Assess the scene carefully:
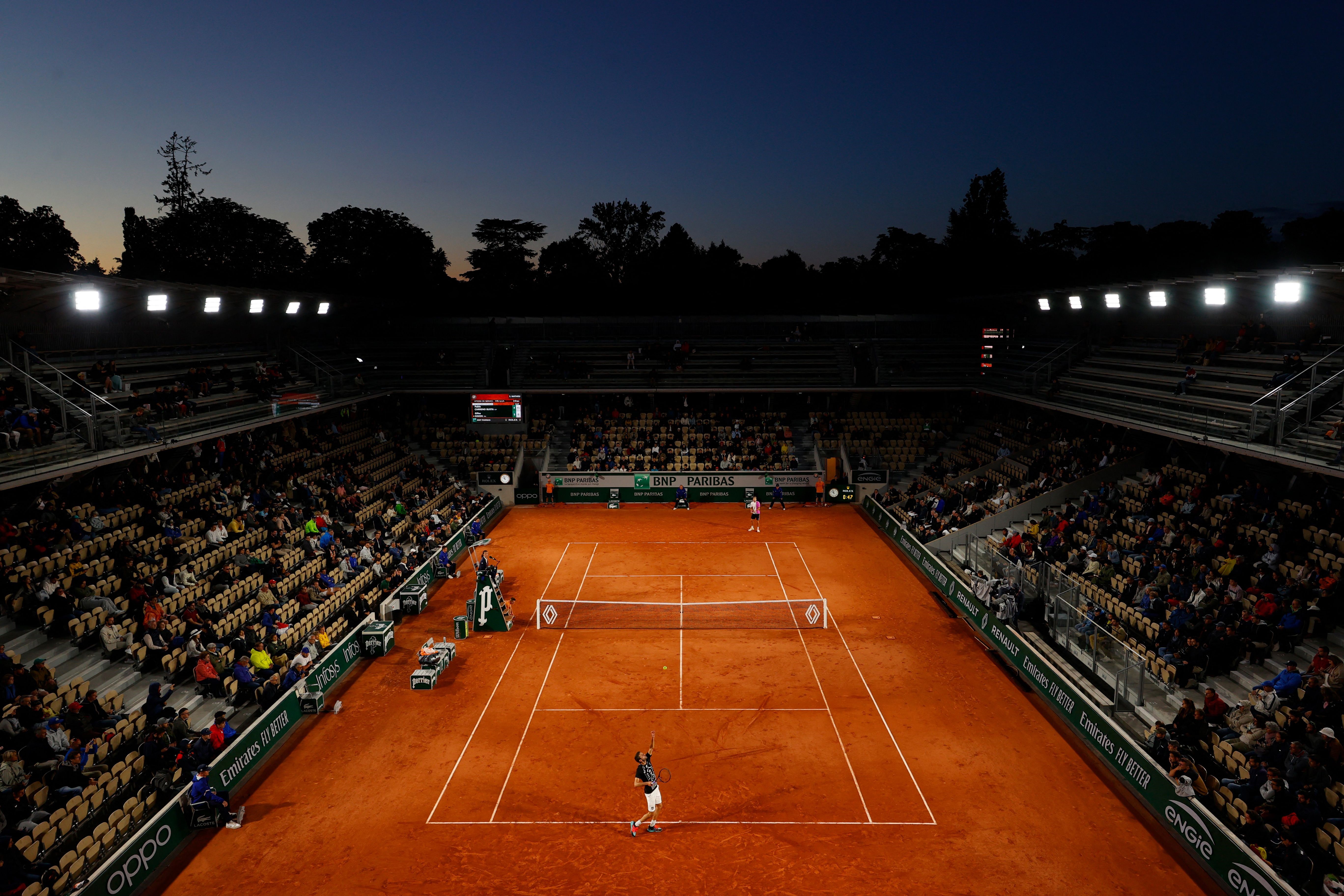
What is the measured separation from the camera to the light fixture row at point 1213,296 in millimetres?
20953

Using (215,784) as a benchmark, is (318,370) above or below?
above

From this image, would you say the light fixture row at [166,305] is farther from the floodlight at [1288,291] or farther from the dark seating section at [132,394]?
the floodlight at [1288,291]

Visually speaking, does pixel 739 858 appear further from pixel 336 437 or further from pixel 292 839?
pixel 336 437

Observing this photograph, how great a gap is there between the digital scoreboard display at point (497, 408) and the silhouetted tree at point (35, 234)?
25.0 meters

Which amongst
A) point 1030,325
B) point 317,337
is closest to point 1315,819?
point 1030,325

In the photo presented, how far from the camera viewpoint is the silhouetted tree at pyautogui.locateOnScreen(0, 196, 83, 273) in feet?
154

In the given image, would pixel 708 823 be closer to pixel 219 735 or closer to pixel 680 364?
pixel 219 735

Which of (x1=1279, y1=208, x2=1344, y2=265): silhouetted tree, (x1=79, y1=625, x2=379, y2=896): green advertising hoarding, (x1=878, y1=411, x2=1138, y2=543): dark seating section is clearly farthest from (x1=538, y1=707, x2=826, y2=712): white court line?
(x1=1279, y1=208, x2=1344, y2=265): silhouetted tree

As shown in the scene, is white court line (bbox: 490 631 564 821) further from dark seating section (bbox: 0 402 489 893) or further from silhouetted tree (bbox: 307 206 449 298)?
silhouetted tree (bbox: 307 206 449 298)

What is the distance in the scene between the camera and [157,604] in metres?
18.2

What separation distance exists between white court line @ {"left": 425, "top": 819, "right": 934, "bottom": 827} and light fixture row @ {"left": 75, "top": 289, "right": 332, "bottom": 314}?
1839cm

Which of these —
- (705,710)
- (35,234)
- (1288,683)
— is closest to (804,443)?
(705,710)

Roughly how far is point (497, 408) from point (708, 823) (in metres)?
30.3

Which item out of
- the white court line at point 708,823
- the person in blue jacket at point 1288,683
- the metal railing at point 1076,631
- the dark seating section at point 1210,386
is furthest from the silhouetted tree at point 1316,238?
the white court line at point 708,823
